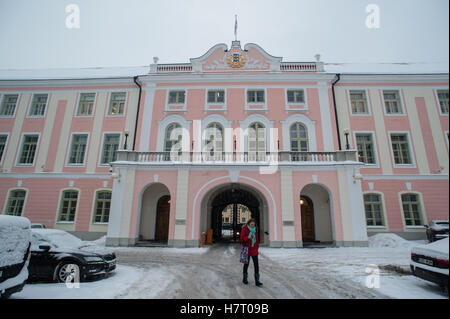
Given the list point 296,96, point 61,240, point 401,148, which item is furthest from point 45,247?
point 401,148

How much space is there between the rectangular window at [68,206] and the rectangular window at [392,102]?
81.8 ft

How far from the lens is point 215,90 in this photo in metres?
17.7

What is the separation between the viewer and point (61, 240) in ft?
21.7

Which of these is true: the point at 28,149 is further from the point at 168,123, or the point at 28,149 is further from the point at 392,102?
the point at 392,102

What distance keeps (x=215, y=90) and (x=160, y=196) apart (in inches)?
373

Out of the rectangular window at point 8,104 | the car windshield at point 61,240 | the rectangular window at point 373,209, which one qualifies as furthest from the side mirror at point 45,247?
the rectangular window at point 8,104

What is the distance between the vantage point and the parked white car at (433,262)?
4.80 m

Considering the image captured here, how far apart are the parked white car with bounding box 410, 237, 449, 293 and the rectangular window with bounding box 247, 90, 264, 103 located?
45.4 feet

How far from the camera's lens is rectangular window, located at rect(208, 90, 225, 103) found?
17.5 metres

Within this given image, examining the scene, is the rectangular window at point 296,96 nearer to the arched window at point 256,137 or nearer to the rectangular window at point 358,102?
the arched window at point 256,137

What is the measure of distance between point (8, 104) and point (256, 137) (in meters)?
20.9
